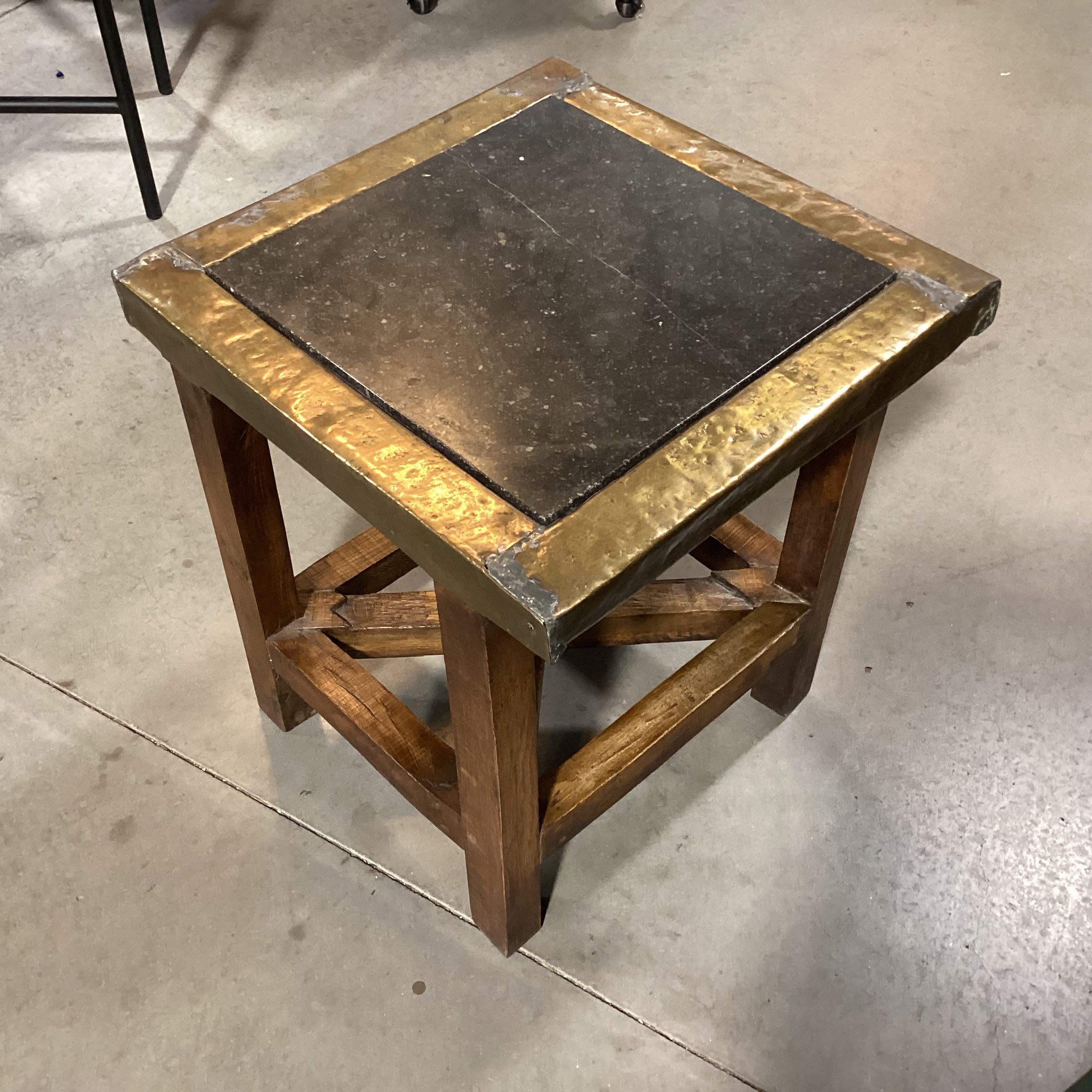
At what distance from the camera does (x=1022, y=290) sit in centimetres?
238

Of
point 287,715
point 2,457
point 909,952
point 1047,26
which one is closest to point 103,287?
point 2,457

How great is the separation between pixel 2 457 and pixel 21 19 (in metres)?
1.63

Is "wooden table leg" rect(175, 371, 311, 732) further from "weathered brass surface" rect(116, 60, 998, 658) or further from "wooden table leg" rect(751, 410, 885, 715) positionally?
"wooden table leg" rect(751, 410, 885, 715)

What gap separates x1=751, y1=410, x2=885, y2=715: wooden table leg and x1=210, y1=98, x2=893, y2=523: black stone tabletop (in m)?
0.22

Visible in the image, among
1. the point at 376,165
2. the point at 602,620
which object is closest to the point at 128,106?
the point at 376,165

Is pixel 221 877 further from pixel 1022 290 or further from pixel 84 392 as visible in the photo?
pixel 1022 290

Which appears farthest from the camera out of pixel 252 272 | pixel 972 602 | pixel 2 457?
pixel 2 457

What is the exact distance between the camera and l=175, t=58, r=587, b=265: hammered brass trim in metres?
→ 1.24

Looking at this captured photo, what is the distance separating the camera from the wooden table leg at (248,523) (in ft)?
4.26

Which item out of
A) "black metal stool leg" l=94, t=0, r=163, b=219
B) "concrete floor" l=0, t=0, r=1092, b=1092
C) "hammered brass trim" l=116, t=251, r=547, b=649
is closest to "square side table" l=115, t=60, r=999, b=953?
"hammered brass trim" l=116, t=251, r=547, b=649

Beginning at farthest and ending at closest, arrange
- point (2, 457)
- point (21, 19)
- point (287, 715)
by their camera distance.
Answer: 1. point (21, 19)
2. point (2, 457)
3. point (287, 715)

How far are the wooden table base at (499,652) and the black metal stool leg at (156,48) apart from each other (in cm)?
160

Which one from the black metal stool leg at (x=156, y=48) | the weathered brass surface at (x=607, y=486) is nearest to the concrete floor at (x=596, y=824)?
the black metal stool leg at (x=156, y=48)

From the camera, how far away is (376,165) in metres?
1.34
